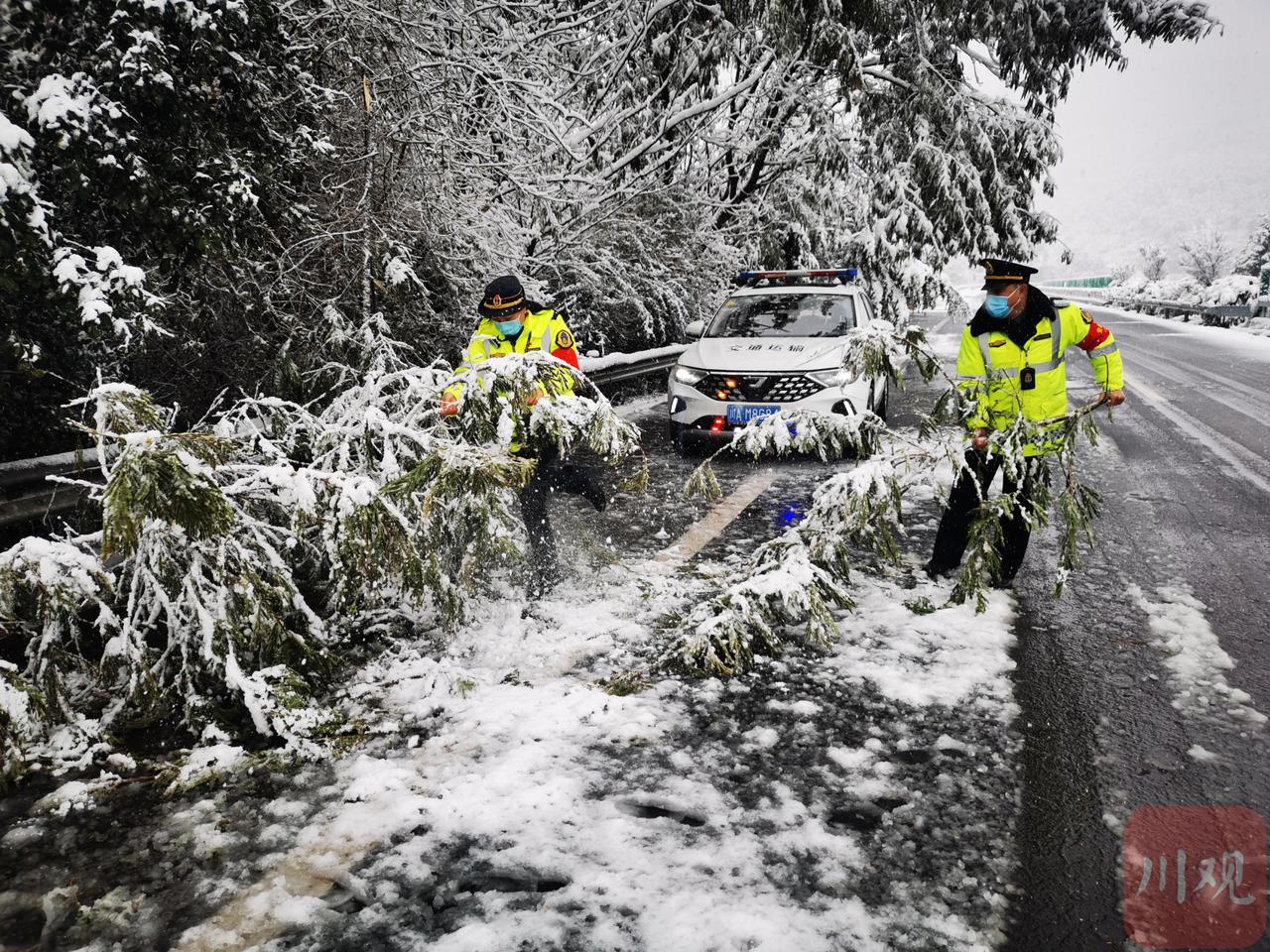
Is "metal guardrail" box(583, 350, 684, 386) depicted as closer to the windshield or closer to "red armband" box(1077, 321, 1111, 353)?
the windshield

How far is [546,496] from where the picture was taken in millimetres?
4598

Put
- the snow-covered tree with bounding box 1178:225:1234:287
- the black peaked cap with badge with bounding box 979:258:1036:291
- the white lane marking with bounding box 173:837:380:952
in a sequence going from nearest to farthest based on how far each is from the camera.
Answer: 1. the white lane marking with bounding box 173:837:380:952
2. the black peaked cap with badge with bounding box 979:258:1036:291
3. the snow-covered tree with bounding box 1178:225:1234:287

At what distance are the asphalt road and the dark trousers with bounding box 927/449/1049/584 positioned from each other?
0.22 metres

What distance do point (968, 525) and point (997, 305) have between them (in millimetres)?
1221

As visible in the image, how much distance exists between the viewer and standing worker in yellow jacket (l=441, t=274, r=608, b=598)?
4.39 m

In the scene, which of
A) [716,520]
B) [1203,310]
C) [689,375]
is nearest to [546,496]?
[716,520]

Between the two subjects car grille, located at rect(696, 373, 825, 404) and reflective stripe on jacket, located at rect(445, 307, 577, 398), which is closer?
reflective stripe on jacket, located at rect(445, 307, 577, 398)

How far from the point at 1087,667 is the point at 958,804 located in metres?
1.34

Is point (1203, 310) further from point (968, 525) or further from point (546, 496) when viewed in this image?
point (546, 496)

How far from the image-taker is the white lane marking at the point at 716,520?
4.95m

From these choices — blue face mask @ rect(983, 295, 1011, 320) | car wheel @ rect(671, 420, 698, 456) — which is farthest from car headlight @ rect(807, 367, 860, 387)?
blue face mask @ rect(983, 295, 1011, 320)

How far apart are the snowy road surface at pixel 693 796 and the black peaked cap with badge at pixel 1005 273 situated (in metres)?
1.73

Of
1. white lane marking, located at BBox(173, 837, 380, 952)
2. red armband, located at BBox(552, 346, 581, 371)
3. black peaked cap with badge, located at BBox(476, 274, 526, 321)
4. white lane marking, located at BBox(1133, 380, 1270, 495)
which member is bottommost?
white lane marking, located at BBox(173, 837, 380, 952)

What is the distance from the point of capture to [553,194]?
9641 mm
